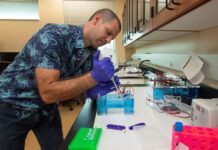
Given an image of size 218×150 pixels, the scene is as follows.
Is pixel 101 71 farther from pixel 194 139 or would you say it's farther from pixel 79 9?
pixel 79 9

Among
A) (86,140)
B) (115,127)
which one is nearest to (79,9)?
(115,127)

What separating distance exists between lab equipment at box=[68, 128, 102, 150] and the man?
0.75 ft

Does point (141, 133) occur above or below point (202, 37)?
below

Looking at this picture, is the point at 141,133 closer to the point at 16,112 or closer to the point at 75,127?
the point at 75,127

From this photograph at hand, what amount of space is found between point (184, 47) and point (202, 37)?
1.04 feet

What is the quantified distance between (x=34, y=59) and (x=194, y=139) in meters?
0.71

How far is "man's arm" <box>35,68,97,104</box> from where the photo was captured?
0.84 meters

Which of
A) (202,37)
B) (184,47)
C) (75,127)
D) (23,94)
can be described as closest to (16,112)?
(23,94)

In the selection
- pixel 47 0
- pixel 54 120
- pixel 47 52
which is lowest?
pixel 54 120

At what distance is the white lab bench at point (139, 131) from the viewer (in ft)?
2.19

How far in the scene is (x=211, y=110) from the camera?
26.3 inches

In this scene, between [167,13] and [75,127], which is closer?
[75,127]

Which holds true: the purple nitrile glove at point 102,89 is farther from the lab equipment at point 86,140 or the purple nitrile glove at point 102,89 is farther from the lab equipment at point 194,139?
the lab equipment at point 194,139

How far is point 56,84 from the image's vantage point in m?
0.84
